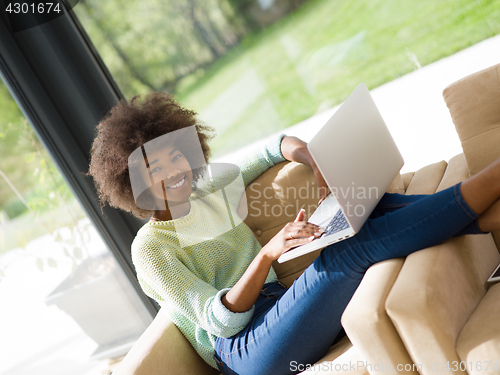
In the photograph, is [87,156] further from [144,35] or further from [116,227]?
[144,35]

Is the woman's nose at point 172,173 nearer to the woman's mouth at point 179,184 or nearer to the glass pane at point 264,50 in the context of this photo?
the woman's mouth at point 179,184

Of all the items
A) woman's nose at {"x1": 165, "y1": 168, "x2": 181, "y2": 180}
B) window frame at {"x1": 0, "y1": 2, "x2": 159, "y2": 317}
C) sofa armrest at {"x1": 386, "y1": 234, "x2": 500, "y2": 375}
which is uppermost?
window frame at {"x1": 0, "y1": 2, "x2": 159, "y2": 317}

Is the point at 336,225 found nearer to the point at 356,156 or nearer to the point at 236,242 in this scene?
the point at 356,156

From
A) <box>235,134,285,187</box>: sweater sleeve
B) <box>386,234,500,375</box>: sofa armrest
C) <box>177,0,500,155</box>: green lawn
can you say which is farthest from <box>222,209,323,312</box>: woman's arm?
<box>177,0,500,155</box>: green lawn

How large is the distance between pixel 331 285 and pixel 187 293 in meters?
0.46

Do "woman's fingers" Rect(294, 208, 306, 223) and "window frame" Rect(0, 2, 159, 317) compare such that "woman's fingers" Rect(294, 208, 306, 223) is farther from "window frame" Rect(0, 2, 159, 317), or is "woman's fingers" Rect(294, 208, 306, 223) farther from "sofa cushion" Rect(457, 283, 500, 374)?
"window frame" Rect(0, 2, 159, 317)

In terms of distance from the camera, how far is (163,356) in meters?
1.35

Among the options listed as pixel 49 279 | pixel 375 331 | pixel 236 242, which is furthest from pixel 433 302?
pixel 49 279

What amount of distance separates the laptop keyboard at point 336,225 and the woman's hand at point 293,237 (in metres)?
0.02

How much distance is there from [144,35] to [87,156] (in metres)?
0.80

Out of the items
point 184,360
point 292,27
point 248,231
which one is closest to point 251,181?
point 248,231

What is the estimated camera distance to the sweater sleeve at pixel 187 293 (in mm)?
1272

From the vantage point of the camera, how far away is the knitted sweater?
130 cm

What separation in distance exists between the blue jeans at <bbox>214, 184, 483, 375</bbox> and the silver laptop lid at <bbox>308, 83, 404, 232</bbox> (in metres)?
0.08
